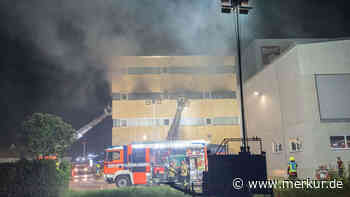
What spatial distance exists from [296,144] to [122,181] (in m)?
10.4

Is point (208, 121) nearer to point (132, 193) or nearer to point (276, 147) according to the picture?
point (276, 147)

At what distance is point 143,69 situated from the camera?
3136 centimetres

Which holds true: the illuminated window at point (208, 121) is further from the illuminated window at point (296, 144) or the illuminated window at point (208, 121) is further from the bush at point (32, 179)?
the bush at point (32, 179)

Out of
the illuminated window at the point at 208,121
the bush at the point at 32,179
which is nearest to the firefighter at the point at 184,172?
the bush at the point at 32,179

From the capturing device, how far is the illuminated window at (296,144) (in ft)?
58.5

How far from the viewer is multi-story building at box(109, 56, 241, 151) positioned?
31281 millimetres

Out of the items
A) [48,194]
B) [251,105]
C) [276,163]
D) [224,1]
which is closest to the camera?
[224,1]

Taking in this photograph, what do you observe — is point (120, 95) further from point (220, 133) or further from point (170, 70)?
point (220, 133)

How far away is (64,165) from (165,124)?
19.2 metres

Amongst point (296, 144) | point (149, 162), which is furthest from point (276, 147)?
point (149, 162)

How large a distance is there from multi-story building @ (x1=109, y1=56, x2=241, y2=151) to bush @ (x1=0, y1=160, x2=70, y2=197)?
1956 cm

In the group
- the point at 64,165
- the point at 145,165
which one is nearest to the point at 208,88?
the point at 145,165

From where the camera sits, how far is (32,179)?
10.1 m

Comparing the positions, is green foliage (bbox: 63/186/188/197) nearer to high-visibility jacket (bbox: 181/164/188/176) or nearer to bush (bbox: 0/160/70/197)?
bush (bbox: 0/160/70/197)
